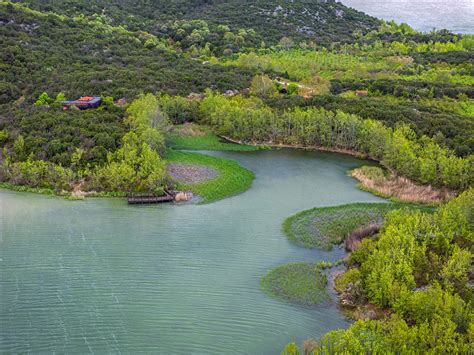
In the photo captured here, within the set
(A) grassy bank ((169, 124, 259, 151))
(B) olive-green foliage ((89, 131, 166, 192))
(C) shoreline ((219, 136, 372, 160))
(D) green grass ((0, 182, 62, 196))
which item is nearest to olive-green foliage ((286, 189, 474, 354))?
(B) olive-green foliage ((89, 131, 166, 192))

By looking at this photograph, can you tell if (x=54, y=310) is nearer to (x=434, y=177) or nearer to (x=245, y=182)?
(x=245, y=182)

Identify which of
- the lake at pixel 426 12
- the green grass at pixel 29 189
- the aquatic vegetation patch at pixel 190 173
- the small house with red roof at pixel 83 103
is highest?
the lake at pixel 426 12

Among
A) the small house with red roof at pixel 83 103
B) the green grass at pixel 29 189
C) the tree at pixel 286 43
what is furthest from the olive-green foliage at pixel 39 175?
the tree at pixel 286 43

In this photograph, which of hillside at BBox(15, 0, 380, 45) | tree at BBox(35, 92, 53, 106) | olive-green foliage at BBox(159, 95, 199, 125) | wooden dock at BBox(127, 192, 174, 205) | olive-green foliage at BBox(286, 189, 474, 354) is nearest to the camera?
olive-green foliage at BBox(286, 189, 474, 354)

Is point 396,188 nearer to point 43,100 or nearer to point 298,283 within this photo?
point 298,283

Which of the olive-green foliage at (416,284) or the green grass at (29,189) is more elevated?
the olive-green foliage at (416,284)

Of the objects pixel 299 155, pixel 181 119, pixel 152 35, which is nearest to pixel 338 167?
pixel 299 155

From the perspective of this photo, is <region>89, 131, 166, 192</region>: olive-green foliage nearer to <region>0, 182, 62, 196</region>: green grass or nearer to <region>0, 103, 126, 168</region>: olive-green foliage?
<region>0, 103, 126, 168</region>: olive-green foliage

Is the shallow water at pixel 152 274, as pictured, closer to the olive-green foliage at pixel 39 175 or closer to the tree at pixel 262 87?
the olive-green foliage at pixel 39 175
